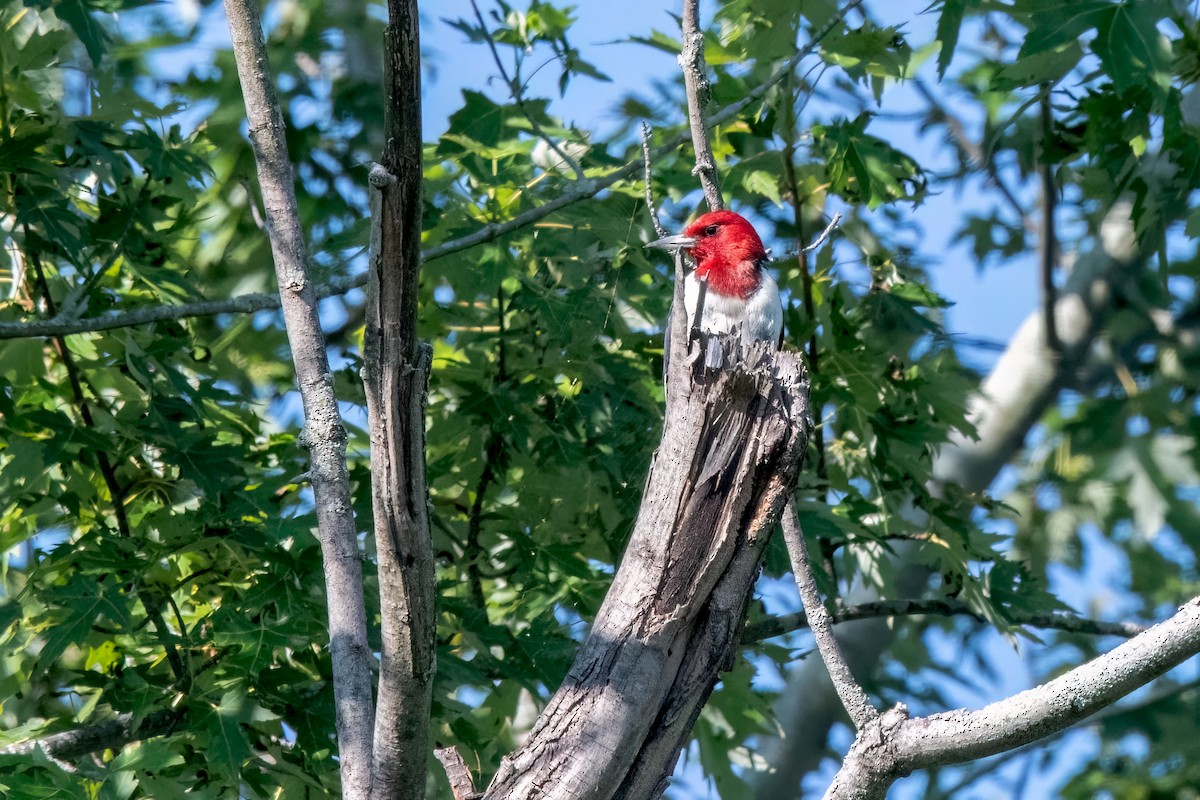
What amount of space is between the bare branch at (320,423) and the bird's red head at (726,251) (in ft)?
7.11

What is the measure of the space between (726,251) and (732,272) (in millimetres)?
112

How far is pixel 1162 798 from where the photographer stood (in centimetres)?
759

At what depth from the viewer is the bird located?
4.71 m

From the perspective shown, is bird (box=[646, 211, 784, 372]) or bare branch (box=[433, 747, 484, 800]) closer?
bare branch (box=[433, 747, 484, 800])

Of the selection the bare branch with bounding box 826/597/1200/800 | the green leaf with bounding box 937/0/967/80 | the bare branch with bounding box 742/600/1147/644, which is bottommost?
the bare branch with bounding box 826/597/1200/800

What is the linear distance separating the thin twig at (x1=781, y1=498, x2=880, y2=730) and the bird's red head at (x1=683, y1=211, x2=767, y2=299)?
1801 mm

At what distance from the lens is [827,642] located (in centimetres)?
289

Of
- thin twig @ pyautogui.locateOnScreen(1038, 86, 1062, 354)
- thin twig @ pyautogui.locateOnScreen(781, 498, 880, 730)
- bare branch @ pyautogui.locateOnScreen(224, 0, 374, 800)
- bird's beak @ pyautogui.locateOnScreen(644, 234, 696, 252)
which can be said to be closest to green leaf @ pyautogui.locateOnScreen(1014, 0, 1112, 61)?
bird's beak @ pyautogui.locateOnScreen(644, 234, 696, 252)

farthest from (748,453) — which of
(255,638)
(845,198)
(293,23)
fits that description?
(293,23)

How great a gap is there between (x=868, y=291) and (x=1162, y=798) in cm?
431

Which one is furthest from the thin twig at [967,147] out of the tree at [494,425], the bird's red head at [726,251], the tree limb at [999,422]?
the bird's red head at [726,251]

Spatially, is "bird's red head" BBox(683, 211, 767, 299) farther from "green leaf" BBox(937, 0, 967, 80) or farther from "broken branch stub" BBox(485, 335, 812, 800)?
"broken branch stub" BBox(485, 335, 812, 800)

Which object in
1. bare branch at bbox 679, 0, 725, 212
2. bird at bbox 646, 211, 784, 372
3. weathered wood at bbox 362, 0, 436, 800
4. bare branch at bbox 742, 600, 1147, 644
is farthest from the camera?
bird at bbox 646, 211, 784, 372

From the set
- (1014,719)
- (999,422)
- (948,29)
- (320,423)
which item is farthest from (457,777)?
(999,422)
